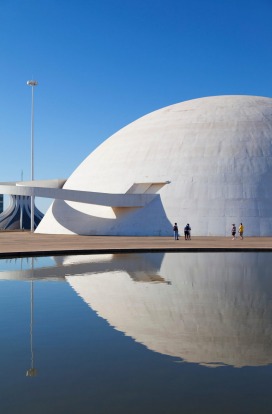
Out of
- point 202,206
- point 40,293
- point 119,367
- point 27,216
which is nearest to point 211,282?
point 40,293

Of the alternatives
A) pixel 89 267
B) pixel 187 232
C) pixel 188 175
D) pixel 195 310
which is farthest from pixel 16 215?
pixel 195 310

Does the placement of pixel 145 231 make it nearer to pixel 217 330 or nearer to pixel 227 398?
pixel 217 330

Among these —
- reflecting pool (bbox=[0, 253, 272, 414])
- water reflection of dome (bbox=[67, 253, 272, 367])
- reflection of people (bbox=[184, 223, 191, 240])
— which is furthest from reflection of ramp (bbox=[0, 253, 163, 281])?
reflection of people (bbox=[184, 223, 191, 240])

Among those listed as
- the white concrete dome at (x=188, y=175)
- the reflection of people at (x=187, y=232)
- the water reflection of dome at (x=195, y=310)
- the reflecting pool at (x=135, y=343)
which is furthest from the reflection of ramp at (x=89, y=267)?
the white concrete dome at (x=188, y=175)

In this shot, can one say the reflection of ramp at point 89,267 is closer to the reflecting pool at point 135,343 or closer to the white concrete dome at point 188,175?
the reflecting pool at point 135,343

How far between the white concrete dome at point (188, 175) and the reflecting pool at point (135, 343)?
18.1 metres

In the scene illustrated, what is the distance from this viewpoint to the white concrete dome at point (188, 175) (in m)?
31.3

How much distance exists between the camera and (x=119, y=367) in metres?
6.02

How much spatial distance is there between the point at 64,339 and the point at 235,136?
28073 millimetres

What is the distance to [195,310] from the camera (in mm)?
9078

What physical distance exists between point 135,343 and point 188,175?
25928 millimetres

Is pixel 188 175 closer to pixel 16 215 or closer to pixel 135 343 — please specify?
pixel 135 343

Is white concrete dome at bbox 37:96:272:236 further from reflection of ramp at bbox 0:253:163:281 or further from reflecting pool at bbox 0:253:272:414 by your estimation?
reflecting pool at bbox 0:253:272:414

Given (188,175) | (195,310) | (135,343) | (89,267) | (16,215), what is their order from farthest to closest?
(16,215) → (188,175) → (89,267) → (195,310) → (135,343)
